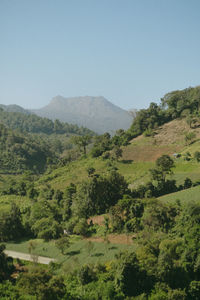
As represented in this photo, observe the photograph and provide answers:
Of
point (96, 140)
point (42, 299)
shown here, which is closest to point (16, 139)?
point (96, 140)

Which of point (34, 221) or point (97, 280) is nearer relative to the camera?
point (97, 280)

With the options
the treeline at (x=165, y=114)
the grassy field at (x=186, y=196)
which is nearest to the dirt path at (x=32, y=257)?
the grassy field at (x=186, y=196)

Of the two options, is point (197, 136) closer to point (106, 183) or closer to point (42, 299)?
point (106, 183)

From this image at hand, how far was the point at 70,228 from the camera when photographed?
38000 mm

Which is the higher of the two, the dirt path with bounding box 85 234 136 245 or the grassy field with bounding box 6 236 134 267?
the dirt path with bounding box 85 234 136 245

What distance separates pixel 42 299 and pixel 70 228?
17.4m

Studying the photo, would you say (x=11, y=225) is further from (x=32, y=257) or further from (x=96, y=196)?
(x=96, y=196)

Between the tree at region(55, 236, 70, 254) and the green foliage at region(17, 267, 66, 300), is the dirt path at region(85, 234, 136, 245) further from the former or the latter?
the green foliage at region(17, 267, 66, 300)

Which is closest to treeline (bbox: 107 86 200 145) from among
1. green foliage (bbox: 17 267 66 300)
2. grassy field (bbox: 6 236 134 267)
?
grassy field (bbox: 6 236 134 267)

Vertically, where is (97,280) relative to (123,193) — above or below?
below

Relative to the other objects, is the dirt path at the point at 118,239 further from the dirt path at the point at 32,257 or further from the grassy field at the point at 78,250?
the dirt path at the point at 32,257

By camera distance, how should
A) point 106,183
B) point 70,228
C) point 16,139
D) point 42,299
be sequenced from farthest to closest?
point 16,139, point 106,183, point 70,228, point 42,299

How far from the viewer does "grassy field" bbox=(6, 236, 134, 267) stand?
29784 millimetres

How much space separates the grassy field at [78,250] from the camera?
29.8 m
